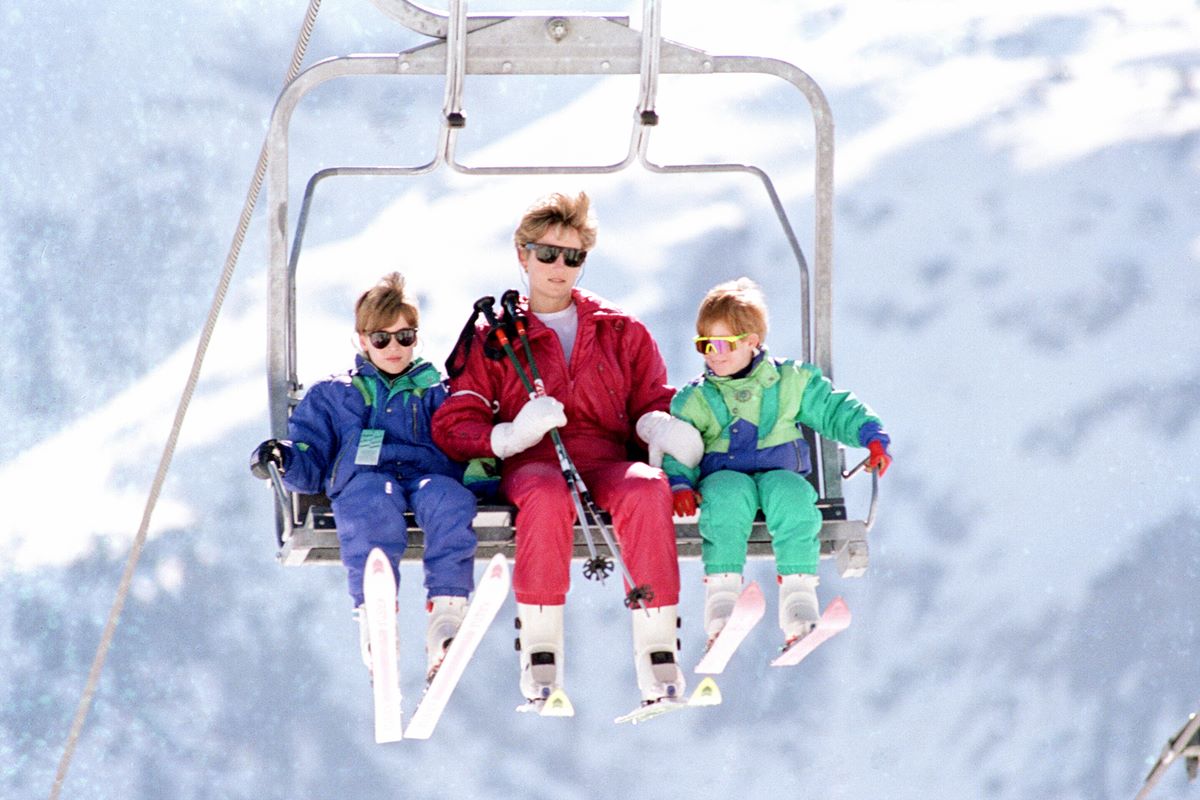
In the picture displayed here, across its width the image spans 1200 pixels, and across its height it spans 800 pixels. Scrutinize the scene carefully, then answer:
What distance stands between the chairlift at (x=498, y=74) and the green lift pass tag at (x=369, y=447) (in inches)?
6.6

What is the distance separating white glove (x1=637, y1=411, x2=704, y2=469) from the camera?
5.86 metres

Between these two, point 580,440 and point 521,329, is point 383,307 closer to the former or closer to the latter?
point 521,329

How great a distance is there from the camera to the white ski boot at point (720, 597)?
A: 5.79 metres

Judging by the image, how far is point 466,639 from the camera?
546 cm

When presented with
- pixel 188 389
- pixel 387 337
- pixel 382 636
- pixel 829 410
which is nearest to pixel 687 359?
pixel 188 389

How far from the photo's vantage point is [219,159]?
21.9m

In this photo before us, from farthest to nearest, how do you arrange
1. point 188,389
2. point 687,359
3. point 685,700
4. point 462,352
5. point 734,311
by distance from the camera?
point 687,359 → point 188,389 → point 462,352 → point 734,311 → point 685,700

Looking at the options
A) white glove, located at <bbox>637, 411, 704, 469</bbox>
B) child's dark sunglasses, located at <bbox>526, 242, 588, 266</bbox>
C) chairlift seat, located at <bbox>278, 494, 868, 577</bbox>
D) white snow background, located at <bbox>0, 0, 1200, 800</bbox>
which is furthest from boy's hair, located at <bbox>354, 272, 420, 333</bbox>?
white snow background, located at <bbox>0, 0, 1200, 800</bbox>

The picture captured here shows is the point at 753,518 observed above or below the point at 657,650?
above

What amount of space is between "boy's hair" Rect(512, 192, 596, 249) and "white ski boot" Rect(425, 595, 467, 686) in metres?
0.94

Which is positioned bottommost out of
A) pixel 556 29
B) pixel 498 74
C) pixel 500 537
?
pixel 500 537

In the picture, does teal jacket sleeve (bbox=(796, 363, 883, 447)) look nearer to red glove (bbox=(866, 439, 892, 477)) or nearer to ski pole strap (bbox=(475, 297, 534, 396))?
red glove (bbox=(866, 439, 892, 477))

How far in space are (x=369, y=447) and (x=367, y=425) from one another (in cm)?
12

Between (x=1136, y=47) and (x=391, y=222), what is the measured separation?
7.72 metres
